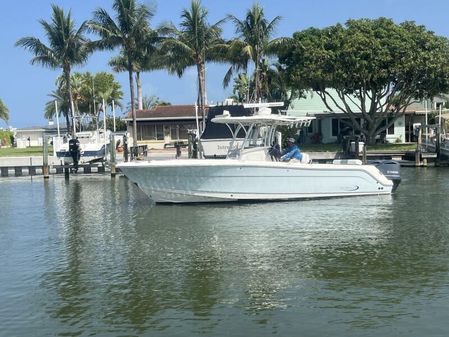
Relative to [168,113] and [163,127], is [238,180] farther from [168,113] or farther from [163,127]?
[168,113]

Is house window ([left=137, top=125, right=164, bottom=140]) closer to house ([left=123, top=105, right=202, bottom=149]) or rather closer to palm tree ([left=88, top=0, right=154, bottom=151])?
house ([left=123, top=105, right=202, bottom=149])

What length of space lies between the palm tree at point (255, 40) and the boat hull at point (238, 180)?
79.7 ft

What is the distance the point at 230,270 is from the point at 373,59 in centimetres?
2983

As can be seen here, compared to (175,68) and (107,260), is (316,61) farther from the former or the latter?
(107,260)

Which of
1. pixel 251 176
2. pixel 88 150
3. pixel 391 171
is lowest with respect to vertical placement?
pixel 391 171

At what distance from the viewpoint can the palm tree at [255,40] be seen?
1635 inches

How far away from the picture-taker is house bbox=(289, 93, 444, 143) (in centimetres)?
4662

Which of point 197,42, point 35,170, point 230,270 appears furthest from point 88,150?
point 230,270

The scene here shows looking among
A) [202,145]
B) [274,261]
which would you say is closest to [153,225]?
[274,261]

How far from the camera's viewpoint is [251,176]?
1703 cm

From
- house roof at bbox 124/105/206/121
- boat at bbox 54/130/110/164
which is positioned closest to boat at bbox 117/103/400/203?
boat at bbox 54/130/110/164

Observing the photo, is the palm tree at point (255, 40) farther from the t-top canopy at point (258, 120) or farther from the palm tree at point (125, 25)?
the t-top canopy at point (258, 120)

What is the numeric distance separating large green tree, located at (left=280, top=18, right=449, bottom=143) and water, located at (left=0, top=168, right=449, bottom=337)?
21452 mm

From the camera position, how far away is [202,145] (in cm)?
2970
